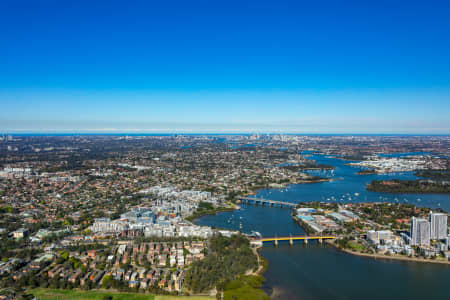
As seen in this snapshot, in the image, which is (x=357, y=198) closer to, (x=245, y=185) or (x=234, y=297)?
(x=245, y=185)

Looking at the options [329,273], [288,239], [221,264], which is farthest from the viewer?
[288,239]

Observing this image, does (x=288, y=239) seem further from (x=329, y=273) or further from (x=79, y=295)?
(x=79, y=295)

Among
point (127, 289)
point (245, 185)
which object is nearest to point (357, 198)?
point (245, 185)

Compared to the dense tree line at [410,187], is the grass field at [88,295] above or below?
below

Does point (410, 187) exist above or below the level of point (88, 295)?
above

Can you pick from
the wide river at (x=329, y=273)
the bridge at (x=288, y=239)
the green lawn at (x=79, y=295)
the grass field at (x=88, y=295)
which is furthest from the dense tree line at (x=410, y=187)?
the green lawn at (x=79, y=295)

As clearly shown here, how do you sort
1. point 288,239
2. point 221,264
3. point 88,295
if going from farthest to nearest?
1. point 288,239
2. point 221,264
3. point 88,295

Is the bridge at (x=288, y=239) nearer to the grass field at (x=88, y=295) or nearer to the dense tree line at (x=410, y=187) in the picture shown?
the grass field at (x=88, y=295)

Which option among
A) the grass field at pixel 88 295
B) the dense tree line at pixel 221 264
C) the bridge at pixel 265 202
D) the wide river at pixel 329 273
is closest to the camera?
the grass field at pixel 88 295

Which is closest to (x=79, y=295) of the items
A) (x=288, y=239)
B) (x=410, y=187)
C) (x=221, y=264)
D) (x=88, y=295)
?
(x=88, y=295)

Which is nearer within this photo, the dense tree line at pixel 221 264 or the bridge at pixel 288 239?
the dense tree line at pixel 221 264

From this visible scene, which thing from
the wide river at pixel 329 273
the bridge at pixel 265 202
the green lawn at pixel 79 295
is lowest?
the wide river at pixel 329 273
